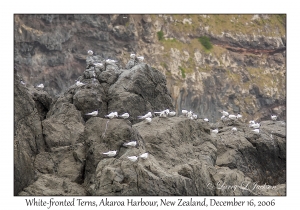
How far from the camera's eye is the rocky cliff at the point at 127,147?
25375mm

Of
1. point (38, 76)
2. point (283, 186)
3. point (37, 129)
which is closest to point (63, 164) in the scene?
point (37, 129)

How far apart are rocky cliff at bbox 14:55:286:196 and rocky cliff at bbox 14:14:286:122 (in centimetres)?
5936

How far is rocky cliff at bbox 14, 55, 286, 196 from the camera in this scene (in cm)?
2538

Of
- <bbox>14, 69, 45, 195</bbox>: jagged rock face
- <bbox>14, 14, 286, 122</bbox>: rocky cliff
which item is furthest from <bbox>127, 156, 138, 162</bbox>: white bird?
<bbox>14, 14, 286, 122</bbox>: rocky cliff

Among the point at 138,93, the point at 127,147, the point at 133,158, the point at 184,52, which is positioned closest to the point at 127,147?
the point at 127,147

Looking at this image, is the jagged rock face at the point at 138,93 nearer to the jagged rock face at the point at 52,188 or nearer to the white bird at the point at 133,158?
the jagged rock face at the point at 52,188

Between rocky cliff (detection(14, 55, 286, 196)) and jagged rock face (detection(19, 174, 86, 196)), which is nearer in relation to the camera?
rocky cliff (detection(14, 55, 286, 196))

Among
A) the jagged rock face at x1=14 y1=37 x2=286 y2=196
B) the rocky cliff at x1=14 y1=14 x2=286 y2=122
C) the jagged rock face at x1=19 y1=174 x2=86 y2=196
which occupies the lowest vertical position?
the jagged rock face at x1=19 y1=174 x2=86 y2=196

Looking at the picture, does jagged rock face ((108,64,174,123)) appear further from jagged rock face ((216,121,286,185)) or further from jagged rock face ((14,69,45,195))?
jagged rock face ((14,69,45,195))

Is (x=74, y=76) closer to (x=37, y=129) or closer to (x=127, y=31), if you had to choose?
(x=127, y=31)

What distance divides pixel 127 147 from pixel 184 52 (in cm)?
8332

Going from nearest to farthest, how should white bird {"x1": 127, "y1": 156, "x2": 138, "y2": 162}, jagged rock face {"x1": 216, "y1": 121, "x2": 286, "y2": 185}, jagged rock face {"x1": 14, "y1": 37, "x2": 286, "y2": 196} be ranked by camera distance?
white bird {"x1": 127, "y1": 156, "x2": 138, "y2": 162}
jagged rock face {"x1": 14, "y1": 37, "x2": 286, "y2": 196}
jagged rock face {"x1": 216, "y1": 121, "x2": 286, "y2": 185}

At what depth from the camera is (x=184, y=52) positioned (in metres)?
109

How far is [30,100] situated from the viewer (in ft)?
97.7
